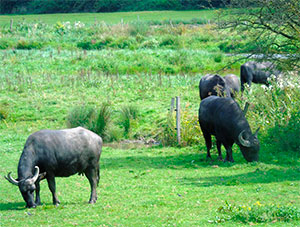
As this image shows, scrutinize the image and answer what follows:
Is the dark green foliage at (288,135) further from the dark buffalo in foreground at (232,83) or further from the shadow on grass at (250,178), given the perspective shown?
the dark buffalo in foreground at (232,83)

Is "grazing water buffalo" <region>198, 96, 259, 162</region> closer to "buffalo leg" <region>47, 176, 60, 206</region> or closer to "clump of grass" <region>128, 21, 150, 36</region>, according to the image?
"buffalo leg" <region>47, 176, 60, 206</region>

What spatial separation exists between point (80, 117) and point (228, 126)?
8161 millimetres

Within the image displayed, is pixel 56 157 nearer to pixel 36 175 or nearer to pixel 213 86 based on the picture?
pixel 36 175

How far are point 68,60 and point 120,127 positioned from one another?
15913 millimetres

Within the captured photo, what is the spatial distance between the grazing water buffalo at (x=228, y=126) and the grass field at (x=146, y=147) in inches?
21.8

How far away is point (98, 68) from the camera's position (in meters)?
36.7

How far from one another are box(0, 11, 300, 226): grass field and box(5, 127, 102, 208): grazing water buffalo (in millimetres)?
625

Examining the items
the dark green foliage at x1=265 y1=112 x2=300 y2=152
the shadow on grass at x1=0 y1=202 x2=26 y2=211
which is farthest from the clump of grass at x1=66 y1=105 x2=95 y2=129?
the shadow on grass at x1=0 y1=202 x2=26 y2=211

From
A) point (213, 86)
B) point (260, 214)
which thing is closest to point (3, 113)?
point (213, 86)

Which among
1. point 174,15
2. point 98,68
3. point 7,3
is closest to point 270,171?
point 98,68

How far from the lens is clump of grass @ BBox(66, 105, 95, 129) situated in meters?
23.3

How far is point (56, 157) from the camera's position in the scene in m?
12.8

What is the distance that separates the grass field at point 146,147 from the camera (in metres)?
11.5

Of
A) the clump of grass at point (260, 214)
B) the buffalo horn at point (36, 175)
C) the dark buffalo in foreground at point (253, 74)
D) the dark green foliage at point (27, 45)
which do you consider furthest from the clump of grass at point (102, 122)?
the dark green foliage at point (27, 45)
